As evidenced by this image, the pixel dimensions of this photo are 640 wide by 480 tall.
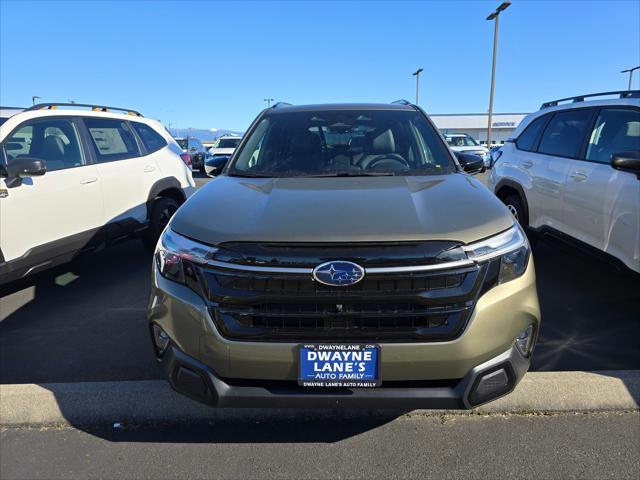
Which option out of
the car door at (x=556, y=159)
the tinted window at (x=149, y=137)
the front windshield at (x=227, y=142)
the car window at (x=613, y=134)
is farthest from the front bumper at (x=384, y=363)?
the front windshield at (x=227, y=142)

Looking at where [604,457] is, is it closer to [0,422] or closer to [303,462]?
[303,462]

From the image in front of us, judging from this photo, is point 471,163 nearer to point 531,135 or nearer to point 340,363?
point 340,363

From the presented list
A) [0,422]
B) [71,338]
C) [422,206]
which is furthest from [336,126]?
[0,422]

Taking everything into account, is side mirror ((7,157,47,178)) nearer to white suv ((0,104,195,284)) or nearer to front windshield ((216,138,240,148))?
white suv ((0,104,195,284))

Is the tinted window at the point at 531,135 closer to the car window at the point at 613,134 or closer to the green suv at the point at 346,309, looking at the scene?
the car window at the point at 613,134

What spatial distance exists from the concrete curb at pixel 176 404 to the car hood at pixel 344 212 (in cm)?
116

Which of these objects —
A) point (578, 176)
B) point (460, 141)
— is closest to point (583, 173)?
point (578, 176)

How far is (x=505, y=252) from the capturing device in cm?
216

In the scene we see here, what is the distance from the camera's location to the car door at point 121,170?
5.23m

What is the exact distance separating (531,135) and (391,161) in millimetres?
3212

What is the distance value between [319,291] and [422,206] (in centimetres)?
75

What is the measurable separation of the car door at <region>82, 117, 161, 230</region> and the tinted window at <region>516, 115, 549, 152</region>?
4630mm

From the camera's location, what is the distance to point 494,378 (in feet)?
6.98

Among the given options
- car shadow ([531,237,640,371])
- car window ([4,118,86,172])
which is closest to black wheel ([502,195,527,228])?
car shadow ([531,237,640,371])
